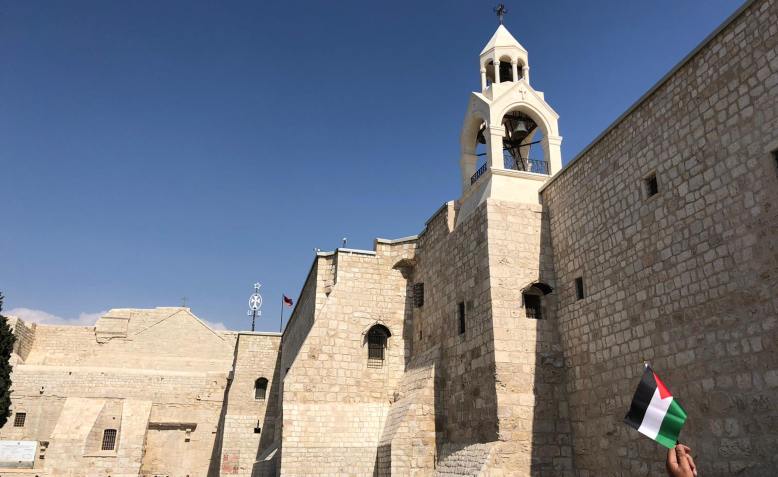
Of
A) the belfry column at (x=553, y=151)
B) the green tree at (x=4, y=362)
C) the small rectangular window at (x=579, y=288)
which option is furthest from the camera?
the green tree at (x=4, y=362)

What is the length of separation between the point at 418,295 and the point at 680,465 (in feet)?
41.9

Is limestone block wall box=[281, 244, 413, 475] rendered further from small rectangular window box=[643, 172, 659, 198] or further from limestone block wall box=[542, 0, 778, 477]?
small rectangular window box=[643, 172, 659, 198]

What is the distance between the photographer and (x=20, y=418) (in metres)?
24.4

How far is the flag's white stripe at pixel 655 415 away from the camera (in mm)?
5344

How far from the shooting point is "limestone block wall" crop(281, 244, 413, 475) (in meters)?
13.8

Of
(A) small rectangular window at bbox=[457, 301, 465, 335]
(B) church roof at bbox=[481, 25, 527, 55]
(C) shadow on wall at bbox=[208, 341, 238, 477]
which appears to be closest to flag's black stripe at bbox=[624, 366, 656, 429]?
(A) small rectangular window at bbox=[457, 301, 465, 335]

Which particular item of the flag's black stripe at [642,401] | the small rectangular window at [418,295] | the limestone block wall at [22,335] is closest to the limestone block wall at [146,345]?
the limestone block wall at [22,335]

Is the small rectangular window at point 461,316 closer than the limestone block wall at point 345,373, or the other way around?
the small rectangular window at point 461,316

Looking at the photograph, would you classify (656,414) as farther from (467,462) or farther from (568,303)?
(467,462)

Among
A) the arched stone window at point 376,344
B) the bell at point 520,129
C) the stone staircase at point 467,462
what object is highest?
the bell at point 520,129

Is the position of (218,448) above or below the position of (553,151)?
below

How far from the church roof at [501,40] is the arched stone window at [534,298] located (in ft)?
21.9

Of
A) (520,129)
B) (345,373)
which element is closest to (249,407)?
(345,373)

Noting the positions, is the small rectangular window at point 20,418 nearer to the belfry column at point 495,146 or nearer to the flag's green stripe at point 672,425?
the belfry column at point 495,146
